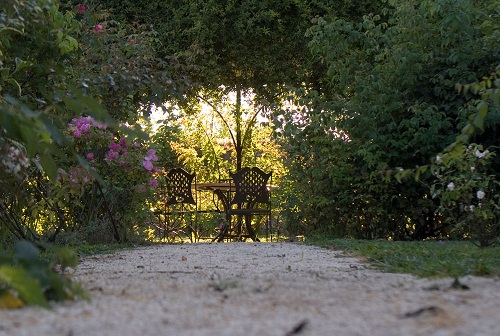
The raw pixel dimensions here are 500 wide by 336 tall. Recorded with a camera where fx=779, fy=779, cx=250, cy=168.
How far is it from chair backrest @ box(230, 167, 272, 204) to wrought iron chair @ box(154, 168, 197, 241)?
1.71 ft

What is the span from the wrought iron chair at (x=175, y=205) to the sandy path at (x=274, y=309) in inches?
205

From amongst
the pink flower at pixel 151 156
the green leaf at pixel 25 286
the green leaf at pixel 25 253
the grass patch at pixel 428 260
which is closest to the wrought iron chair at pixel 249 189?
the pink flower at pixel 151 156

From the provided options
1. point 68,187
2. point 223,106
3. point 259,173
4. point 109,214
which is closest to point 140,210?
point 109,214

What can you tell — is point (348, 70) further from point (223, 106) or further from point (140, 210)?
point (223, 106)

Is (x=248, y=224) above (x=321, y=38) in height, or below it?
below

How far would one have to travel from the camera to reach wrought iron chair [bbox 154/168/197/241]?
8367 mm

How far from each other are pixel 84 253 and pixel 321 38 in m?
3.56

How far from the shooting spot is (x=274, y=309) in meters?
2.03

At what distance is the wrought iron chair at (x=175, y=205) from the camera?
837 cm

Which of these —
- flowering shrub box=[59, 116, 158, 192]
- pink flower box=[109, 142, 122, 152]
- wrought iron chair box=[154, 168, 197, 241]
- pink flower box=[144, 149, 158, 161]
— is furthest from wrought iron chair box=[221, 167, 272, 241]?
pink flower box=[109, 142, 122, 152]

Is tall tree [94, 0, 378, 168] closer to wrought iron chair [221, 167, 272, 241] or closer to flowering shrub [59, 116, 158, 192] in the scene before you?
wrought iron chair [221, 167, 272, 241]

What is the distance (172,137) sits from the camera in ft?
27.6

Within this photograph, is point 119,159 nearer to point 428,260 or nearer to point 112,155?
point 112,155

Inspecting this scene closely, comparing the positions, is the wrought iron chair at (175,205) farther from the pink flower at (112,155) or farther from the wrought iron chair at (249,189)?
the pink flower at (112,155)
